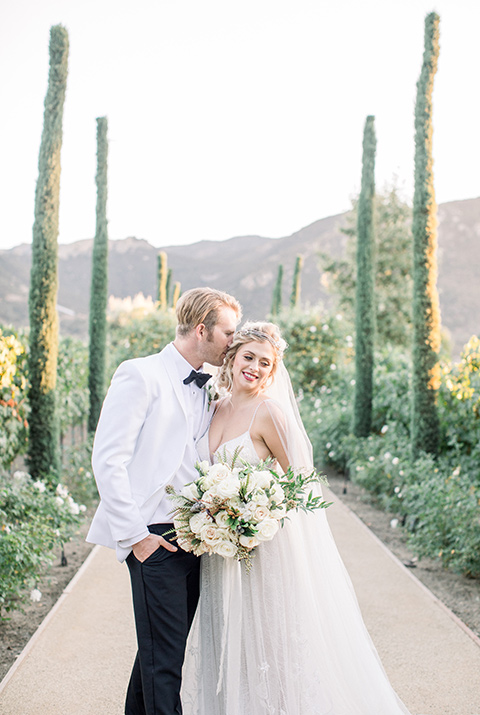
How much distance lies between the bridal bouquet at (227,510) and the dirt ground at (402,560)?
2157 millimetres

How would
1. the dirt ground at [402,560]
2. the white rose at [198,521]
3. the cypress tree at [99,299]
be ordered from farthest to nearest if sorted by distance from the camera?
the cypress tree at [99,299] < the dirt ground at [402,560] < the white rose at [198,521]

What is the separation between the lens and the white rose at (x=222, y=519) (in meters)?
2.36

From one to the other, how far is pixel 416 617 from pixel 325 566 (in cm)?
207

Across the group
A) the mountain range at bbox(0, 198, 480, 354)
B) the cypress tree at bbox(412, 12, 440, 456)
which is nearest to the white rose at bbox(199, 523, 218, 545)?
the cypress tree at bbox(412, 12, 440, 456)

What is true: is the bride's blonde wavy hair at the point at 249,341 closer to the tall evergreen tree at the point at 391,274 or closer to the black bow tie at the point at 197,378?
the black bow tie at the point at 197,378

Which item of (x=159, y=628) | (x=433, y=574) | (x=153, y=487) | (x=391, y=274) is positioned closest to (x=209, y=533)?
(x=153, y=487)

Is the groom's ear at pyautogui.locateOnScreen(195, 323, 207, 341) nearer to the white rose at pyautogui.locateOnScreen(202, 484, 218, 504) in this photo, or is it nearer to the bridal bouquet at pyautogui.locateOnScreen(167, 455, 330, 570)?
the bridal bouquet at pyautogui.locateOnScreen(167, 455, 330, 570)

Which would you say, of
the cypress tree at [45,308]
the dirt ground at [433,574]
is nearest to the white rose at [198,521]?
the dirt ground at [433,574]

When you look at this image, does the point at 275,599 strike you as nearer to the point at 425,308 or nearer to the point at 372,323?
the point at 425,308

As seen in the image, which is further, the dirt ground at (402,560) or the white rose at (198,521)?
the dirt ground at (402,560)

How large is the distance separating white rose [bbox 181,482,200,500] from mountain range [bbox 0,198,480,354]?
4713cm

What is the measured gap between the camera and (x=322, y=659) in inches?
108

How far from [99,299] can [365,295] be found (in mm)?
4781

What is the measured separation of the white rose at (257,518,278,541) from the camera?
240 cm
